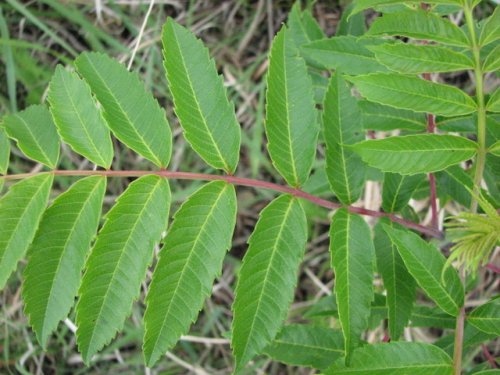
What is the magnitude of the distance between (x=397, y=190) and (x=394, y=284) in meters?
0.30

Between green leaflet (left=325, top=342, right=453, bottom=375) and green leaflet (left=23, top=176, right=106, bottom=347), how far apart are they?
70 cm

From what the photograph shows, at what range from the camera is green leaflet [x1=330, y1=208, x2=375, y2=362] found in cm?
156

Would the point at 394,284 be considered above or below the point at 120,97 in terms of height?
below

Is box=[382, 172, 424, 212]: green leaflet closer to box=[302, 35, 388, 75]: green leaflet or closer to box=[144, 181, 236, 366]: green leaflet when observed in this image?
box=[302, 35, 388, 75]: green leaflet

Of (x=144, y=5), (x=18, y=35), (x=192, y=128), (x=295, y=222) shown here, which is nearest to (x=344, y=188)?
(x=295, y=222)

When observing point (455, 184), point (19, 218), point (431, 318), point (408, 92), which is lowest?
point (431, 318)

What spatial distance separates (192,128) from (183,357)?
6.68 ft

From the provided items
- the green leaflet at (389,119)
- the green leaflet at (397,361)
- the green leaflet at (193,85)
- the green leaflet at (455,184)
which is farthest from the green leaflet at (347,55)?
the green leaflet at (397,361)

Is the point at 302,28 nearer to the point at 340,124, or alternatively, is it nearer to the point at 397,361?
the point at 340,124

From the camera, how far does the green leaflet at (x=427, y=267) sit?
1577 millimetres

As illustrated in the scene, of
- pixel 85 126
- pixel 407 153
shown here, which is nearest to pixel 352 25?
pixel 407 153

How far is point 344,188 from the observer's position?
1760 millimetres

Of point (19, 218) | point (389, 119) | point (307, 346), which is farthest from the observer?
point (389, 119)

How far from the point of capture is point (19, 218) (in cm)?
159
